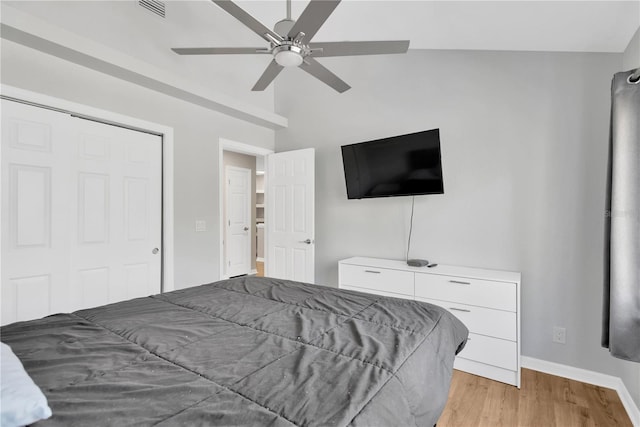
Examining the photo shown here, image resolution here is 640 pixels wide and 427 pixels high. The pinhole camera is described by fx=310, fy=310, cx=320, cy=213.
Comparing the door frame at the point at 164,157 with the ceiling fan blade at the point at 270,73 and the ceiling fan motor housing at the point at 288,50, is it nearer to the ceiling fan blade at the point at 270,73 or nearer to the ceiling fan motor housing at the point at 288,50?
the ceiling fan blade at the point at 270,73

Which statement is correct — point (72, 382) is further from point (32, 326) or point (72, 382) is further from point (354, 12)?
point (354, 12)

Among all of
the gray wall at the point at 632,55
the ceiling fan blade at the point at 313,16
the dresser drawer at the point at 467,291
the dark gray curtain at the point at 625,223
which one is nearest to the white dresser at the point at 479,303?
the dresser drawer at the point at 467,291

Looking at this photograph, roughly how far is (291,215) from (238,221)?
2455 mm

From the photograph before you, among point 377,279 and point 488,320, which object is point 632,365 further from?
point 377,279

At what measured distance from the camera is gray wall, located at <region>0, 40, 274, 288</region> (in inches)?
87.4

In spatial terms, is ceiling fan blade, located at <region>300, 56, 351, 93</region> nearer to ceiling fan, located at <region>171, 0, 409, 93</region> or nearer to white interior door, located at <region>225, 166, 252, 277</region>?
ceiling fan, located at <region>171, 0, 409, 93</region>

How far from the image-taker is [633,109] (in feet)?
5.56

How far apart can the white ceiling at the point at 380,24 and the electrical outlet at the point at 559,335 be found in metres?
2.17

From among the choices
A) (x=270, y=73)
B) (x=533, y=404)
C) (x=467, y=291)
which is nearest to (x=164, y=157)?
(x=270, y=73)

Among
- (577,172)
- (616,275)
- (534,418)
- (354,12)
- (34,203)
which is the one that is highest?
(354,12)

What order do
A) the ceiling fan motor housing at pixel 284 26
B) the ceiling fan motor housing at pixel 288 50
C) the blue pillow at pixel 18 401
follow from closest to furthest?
the blue pillow at pixel 18 401 < the ceiling fan motor housing at pixel 288 50 < the ceiling fan motor housing at pixel 284 26

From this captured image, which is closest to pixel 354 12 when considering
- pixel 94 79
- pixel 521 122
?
pixel 521 122

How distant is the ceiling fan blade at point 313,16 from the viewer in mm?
1465

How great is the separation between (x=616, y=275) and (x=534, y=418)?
1.03m
